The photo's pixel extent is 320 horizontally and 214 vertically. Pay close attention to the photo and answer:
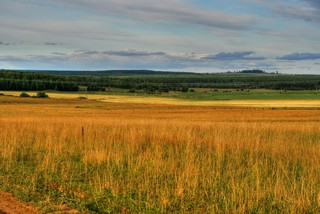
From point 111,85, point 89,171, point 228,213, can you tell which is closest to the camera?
point 228,213

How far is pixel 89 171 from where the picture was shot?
10578 mm

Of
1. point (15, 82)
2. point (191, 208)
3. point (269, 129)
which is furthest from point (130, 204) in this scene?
point (15, 82)

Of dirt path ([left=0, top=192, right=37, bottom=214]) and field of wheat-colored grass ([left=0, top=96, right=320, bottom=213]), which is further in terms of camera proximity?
field of wheat-colored grass ([left=0, top=96, right=320, bottom=213])

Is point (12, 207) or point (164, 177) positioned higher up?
point (164, 177)

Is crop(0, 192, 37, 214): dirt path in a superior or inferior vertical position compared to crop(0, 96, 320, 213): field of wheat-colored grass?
inferior

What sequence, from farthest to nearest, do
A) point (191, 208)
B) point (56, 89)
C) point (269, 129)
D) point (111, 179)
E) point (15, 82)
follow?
point (56, 89)
point (15, 82)
point (269, 129)
point (111, 179)
point (191, 208)

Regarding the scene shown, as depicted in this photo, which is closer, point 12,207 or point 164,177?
point 12,207

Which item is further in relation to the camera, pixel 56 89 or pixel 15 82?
pixel 56 89

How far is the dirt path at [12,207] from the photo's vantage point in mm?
7527

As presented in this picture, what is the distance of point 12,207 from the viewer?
7781mm

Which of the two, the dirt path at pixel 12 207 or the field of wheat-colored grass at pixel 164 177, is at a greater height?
the field of wheat-colored grass at pixel 164 177

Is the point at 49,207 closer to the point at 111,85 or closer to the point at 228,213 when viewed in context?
the point at 228,213

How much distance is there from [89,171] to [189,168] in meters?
2.57

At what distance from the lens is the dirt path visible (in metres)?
7.53
